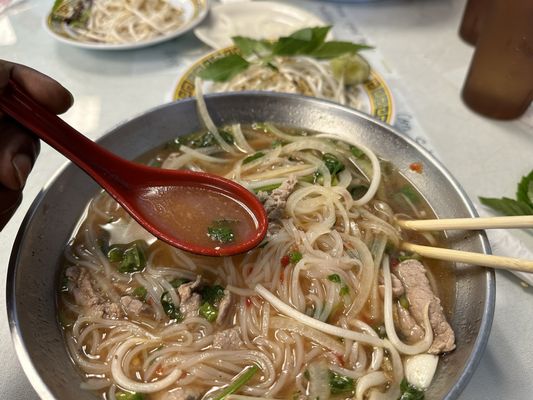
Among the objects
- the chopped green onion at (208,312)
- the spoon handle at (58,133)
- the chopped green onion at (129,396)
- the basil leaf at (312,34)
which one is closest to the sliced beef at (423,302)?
the chopped green onion at (208,312)

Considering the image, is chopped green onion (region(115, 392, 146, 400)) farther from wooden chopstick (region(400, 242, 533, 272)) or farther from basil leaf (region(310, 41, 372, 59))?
basil leaf (region(310, 41, 372, 59))

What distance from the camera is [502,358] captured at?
221 cm

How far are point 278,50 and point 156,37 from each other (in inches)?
47.0

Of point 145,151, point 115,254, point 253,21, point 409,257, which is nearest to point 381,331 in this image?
point 409,257

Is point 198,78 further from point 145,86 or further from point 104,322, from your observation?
point 104,322

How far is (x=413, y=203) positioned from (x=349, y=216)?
1.31 ft

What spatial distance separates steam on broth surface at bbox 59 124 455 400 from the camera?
186 cm

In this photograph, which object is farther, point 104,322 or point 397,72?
point 397,72

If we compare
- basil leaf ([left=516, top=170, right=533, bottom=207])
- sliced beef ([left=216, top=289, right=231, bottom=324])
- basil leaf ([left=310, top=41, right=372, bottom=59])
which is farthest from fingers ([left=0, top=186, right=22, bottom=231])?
basil leaf ([left=516, top=170, right=533, bottom=207])

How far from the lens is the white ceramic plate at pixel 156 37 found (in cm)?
377

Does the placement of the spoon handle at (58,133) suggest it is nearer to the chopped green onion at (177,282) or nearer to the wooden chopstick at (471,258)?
the chopped green onion at (177,282)

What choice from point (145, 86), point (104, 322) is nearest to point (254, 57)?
point (145, 86)

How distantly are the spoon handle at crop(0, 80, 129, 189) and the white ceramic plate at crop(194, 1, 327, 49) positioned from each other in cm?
233

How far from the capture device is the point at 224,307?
79.4 inches
